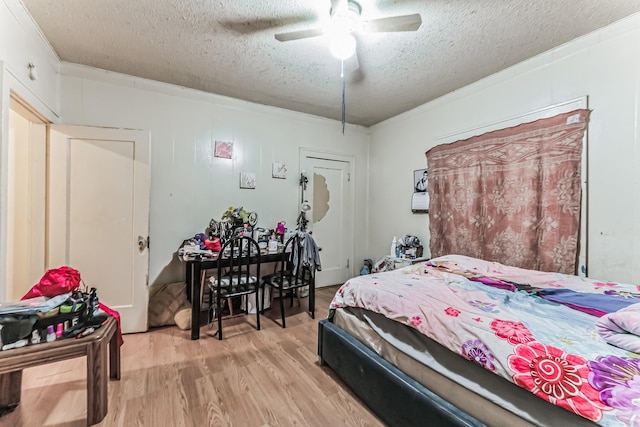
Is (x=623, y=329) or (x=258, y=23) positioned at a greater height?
(x=258, y=23)

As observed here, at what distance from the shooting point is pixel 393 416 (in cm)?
135

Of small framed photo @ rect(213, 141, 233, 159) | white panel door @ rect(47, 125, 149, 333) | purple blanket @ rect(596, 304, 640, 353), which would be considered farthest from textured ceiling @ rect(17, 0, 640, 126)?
purple blanket @ rect(596, 304, 640, 353)

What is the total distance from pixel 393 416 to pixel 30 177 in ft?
10.6

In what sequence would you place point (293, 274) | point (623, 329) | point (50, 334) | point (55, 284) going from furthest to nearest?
point (293, 274)
point (55, 284)
point (50, 334)
point (623, 329)

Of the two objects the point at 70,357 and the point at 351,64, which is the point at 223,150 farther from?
the point at 70,357

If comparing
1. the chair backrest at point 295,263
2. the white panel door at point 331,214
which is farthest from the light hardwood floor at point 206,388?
the white panel door at point 331,214

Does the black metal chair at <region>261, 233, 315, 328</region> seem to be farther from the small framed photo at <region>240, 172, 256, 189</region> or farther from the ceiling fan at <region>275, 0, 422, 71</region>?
the ceiling fan at <region>275, 0, 422, 71</region>

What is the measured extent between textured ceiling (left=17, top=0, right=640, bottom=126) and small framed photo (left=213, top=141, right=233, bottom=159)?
0.58m

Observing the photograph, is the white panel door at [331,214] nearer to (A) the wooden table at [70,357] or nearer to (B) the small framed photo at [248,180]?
(B) the small framed photo at [248,180]

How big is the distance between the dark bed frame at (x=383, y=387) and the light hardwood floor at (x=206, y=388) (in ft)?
0.38

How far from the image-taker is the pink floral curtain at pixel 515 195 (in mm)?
2098

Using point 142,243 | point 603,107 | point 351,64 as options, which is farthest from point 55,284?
point 603,107

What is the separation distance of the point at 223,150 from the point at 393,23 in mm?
2278

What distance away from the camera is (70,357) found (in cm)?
139
